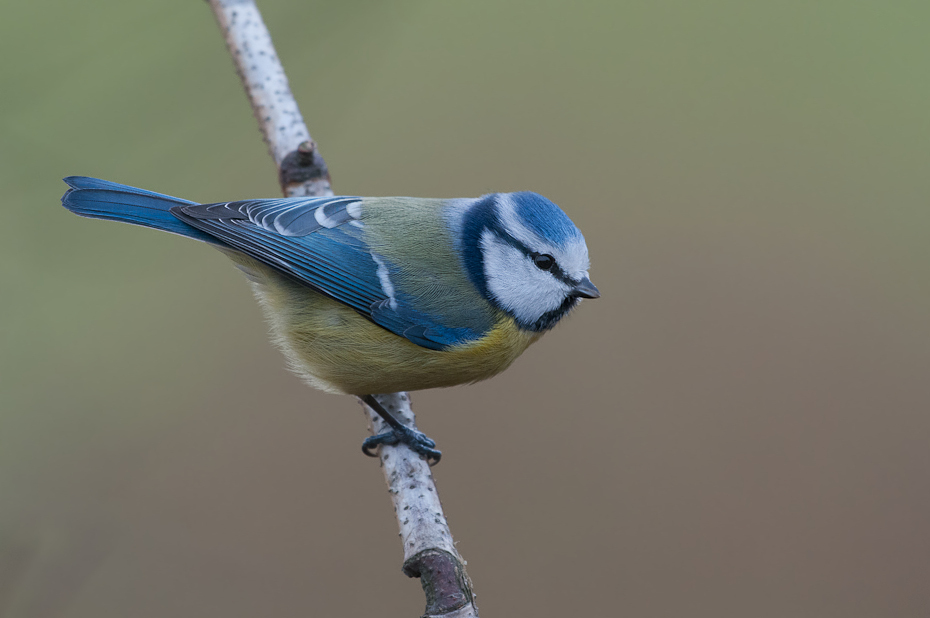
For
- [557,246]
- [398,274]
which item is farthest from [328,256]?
[557,246]

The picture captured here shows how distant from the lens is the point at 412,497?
1730 mm

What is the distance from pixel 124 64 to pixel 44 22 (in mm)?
145

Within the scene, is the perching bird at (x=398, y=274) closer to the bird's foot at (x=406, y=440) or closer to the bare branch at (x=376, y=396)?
the bird's foot at (x=406, y=440)

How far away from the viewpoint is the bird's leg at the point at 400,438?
1908mm

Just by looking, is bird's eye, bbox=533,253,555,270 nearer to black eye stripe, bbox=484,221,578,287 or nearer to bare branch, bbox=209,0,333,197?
black eye stripe, bbox=484,221,578,287

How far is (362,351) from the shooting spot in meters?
1.90

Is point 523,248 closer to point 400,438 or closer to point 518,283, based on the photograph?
point 518,283

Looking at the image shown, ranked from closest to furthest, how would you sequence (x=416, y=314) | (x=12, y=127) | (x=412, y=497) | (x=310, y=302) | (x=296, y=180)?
(x=12, y=127), (x=412, y=497), (x=416, y=314), (x=310, y=302), (x=296, y=180)

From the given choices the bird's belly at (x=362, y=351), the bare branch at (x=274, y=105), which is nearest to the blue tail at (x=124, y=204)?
the bird's belly at (x=362, y=351)

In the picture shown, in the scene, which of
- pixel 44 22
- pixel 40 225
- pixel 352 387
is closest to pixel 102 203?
pixel 40 225

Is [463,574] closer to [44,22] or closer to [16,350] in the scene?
[16,350]

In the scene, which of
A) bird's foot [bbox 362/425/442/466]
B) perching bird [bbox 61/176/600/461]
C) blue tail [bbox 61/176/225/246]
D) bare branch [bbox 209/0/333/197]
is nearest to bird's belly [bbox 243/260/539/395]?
perching bird [bbox 61/176/600/461]

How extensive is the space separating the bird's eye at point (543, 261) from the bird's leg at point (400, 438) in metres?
0.55

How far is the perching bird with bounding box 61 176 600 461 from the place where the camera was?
189 cm
